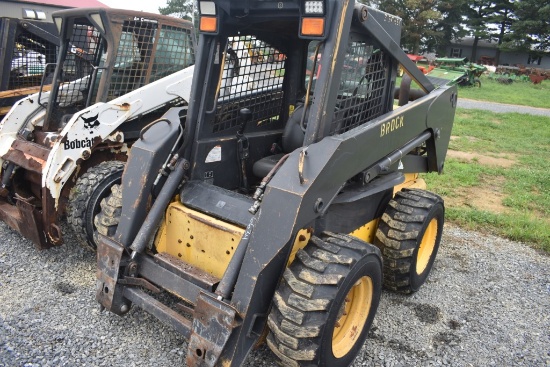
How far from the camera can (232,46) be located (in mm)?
3529

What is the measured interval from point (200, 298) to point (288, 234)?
0.58 meters

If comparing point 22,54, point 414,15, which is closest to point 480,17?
point 414,15

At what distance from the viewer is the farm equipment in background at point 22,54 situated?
5906 mm

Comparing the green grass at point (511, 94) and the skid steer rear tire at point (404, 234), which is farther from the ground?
the green grass at point (511, 94)

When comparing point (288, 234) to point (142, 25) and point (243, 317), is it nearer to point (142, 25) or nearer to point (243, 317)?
point (243, 317)

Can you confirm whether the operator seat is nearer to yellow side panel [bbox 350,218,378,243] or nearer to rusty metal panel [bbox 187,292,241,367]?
yellow side panel [bbox 350,218,378,243]

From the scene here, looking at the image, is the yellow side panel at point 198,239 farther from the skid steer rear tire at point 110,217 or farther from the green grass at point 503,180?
the green grass at point 503,180

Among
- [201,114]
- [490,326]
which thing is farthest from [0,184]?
[490,326]

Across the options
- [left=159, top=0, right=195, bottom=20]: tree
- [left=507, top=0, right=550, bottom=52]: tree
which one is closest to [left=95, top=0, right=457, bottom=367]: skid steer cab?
[left=507, top=0, right=550, bottom=52]: tree

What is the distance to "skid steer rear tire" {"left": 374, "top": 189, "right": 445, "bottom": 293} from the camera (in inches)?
144

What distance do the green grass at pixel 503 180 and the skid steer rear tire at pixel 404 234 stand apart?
6.60ft

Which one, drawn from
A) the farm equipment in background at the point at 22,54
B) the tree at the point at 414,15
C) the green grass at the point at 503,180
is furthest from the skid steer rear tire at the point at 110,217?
the tree at the point at 414,15

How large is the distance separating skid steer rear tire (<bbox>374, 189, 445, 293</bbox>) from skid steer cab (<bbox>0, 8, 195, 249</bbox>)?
2399 mm

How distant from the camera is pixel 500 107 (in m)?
16.9
